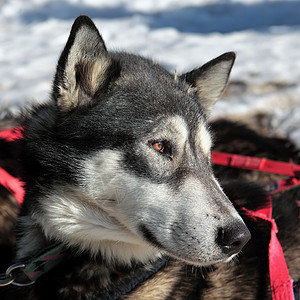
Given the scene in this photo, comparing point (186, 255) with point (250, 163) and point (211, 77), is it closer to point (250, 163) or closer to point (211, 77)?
point (211, 77)

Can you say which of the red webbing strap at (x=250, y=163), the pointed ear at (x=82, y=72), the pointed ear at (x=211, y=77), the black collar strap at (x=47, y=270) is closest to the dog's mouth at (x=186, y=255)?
the black collar strap at (x=47, y=270)

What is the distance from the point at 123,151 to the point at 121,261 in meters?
0.49

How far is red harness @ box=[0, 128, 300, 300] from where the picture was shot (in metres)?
1.71

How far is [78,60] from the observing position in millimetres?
1750

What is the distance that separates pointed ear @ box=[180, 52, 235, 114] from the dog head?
0.32 meters

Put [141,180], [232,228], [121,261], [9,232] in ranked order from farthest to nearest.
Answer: [9,232] → [121,261] → [141,180] → [232,228]

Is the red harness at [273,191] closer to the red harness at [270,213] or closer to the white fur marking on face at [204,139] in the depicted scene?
the red harness at [270,213]

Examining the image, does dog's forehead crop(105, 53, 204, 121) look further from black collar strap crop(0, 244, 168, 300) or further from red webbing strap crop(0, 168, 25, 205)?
red webbing strap crop(0, 168, 25, 205)

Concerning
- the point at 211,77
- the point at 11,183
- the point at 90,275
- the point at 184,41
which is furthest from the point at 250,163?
the point at 184,41

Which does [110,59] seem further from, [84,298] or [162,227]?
[84,298]

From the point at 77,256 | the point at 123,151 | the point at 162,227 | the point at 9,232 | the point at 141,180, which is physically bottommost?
the point at 9,232

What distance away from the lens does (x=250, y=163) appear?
2732mm

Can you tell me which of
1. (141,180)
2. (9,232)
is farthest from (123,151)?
(9,232)

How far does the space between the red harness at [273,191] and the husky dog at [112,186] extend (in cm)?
22
